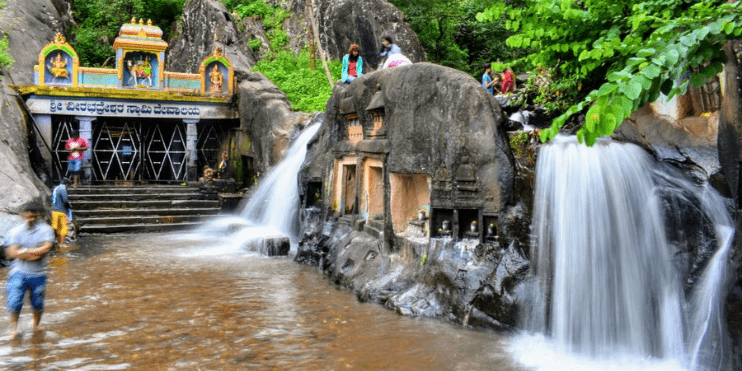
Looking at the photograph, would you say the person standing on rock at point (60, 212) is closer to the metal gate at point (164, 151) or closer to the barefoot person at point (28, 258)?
the barefoot person at point (28, 258)

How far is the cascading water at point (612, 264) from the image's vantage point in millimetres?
7223

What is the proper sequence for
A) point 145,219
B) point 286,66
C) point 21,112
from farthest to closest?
point 286,66, point 21,112, point 145,219

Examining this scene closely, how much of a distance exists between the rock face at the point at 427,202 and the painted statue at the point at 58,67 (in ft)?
42.2

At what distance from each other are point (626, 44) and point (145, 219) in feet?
50.7

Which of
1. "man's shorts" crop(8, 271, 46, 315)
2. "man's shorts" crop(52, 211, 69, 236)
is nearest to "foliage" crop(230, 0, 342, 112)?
"man's shorts" crop(52, 211, 69, 236)

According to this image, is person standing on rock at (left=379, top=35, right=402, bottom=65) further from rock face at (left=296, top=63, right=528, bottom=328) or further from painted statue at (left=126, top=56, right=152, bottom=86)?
painted statue at (left=126, top=56, right=152, bottom=86)

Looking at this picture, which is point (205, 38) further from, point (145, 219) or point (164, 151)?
point (145, 219)

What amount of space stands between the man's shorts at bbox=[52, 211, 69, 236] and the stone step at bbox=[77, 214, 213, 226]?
3224 mm

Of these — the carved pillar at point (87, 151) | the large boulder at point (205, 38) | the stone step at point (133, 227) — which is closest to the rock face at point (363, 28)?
the large boulder at point (205, 38)

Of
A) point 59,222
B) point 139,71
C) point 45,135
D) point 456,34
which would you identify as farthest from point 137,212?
point 456,34

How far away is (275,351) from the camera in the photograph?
7.52 metres

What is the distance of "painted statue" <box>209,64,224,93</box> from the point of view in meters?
23.0

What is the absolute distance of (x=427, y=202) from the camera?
37.4ft

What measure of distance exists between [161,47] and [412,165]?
15489 millimetres
